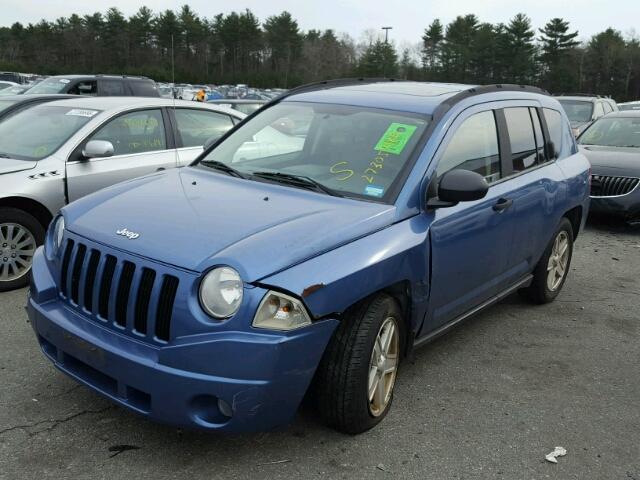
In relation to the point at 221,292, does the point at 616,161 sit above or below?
above

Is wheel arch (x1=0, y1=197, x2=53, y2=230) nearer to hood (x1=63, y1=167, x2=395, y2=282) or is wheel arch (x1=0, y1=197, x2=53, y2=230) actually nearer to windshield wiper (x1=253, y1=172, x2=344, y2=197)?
hood (x1=63, y1=167, x2=395, y2=282)

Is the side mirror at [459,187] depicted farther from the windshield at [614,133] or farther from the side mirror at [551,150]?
the windshield at [614,133]

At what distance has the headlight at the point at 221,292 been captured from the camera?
2695mm

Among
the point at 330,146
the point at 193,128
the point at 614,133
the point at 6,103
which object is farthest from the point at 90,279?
the point at 614,133

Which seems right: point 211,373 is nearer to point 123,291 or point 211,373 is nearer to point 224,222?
point 123,291

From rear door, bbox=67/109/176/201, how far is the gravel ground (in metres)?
1.43

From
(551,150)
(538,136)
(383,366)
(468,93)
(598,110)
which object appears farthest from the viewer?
(598,110)

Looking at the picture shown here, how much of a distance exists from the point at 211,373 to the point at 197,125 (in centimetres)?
463

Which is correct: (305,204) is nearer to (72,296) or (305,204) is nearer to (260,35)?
(72,296)

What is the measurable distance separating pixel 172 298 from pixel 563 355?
2.99m

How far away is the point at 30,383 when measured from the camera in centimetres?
366

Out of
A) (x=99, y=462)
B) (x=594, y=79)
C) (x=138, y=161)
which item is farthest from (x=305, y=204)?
(x=594, y=79)

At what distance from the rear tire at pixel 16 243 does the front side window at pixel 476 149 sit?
348cm

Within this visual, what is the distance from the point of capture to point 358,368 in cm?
301
